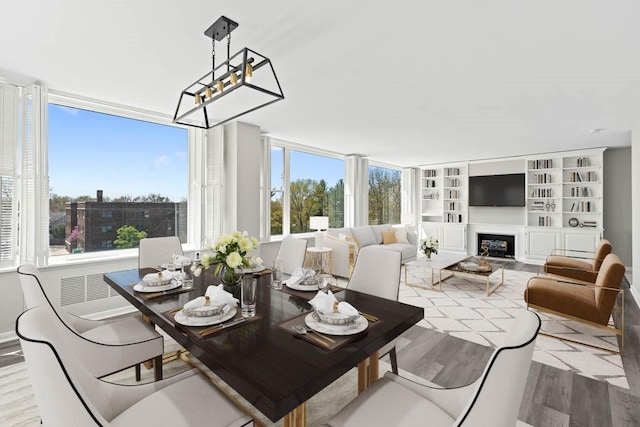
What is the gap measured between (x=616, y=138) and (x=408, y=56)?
17.7ft

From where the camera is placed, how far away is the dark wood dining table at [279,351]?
3.26ft

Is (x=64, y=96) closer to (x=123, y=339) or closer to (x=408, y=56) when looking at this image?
(x=123, y=339)

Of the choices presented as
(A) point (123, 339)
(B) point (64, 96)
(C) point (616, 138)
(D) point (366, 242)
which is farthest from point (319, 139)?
(C) point (616, 138)

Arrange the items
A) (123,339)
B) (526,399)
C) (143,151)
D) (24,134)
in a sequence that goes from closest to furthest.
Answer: (123,339) → (526,399) → (24,134) → (143,151)

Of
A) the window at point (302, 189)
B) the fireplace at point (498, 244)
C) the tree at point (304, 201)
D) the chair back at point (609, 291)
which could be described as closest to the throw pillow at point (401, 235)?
the window at point (302, 189)

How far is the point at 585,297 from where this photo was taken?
2.95m

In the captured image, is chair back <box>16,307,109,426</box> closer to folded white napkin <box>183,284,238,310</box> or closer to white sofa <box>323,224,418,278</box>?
folded white napkin <box>183,284,238,310</box>

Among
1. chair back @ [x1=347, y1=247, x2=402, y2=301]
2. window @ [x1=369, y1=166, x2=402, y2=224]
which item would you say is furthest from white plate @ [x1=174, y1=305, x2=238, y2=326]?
window @ [x1=369, y1=166, x2=402, y2=224]

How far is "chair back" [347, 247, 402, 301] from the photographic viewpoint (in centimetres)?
214

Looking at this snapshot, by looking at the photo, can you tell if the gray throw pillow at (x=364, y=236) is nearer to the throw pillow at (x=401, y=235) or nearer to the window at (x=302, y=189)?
the throw pillow at (x=401, y=235)

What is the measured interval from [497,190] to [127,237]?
803cm

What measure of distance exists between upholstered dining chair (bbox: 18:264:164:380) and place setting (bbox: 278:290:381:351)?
102 cm

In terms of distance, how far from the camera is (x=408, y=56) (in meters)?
2.59

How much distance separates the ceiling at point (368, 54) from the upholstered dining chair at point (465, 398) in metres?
2.03
